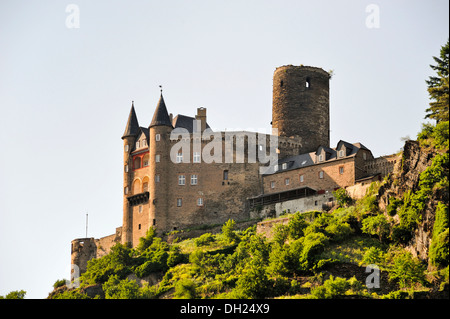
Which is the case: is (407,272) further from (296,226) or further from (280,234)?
(280,234)

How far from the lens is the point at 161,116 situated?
99.5 meters

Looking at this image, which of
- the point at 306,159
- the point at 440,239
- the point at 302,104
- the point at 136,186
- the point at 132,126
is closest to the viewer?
the point at 440,239

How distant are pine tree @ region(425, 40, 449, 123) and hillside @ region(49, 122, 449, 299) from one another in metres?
1.08

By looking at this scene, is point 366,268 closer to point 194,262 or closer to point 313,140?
point 194,262

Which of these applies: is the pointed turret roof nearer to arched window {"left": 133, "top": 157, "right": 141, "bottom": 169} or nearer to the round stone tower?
arched window {"left": 133, "top": 157, "right": 141, "bottom": 169}

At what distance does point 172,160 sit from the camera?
323ft

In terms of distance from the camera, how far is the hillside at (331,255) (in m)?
75.0

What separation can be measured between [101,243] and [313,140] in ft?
75.0

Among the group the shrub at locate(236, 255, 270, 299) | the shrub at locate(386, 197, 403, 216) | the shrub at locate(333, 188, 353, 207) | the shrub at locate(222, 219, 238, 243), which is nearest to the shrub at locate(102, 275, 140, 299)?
the shrub at locate(236, 255, 270, 299)

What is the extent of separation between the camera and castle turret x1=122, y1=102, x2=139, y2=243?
324 ft

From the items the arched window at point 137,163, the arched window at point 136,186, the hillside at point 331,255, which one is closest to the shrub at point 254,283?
the hillside at point 331,255

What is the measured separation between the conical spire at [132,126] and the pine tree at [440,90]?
33.7 metres

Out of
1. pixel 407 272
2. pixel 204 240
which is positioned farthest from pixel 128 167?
pixel 407 272

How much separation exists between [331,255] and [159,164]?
23.6m
